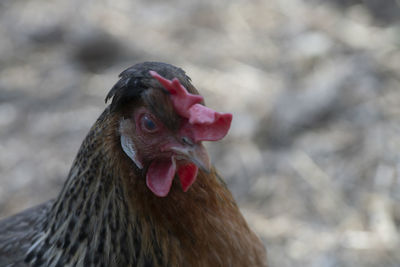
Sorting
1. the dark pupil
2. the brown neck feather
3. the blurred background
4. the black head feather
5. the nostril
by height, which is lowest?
the brown neck feather

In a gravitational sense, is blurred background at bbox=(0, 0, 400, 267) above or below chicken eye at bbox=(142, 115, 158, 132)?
above

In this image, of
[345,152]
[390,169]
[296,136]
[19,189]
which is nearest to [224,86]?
[296,136]

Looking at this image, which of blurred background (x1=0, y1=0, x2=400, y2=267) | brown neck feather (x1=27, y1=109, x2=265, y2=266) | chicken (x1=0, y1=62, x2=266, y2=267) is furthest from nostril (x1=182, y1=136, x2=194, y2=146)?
blurred background (x1=0, y1=0, x2=400, y2=267)

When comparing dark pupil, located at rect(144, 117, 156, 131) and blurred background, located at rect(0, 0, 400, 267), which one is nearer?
dark pupil, located at rect(144, 117, 156, 131)

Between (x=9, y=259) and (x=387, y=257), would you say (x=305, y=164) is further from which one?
(x=9, y=259)

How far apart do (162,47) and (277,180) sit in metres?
1.89

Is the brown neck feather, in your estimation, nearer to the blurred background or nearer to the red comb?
the red comb

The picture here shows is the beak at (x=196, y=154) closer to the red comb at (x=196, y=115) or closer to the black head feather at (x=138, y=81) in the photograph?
the red comb at (x=196, y=115)

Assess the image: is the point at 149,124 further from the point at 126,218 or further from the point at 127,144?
the point at 126,218

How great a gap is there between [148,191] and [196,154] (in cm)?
27

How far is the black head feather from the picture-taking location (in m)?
A: 1.64

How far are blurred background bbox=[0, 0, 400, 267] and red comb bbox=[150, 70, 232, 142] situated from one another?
189cm

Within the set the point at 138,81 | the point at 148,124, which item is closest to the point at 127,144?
the point at 148,124

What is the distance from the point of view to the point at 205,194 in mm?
1843
